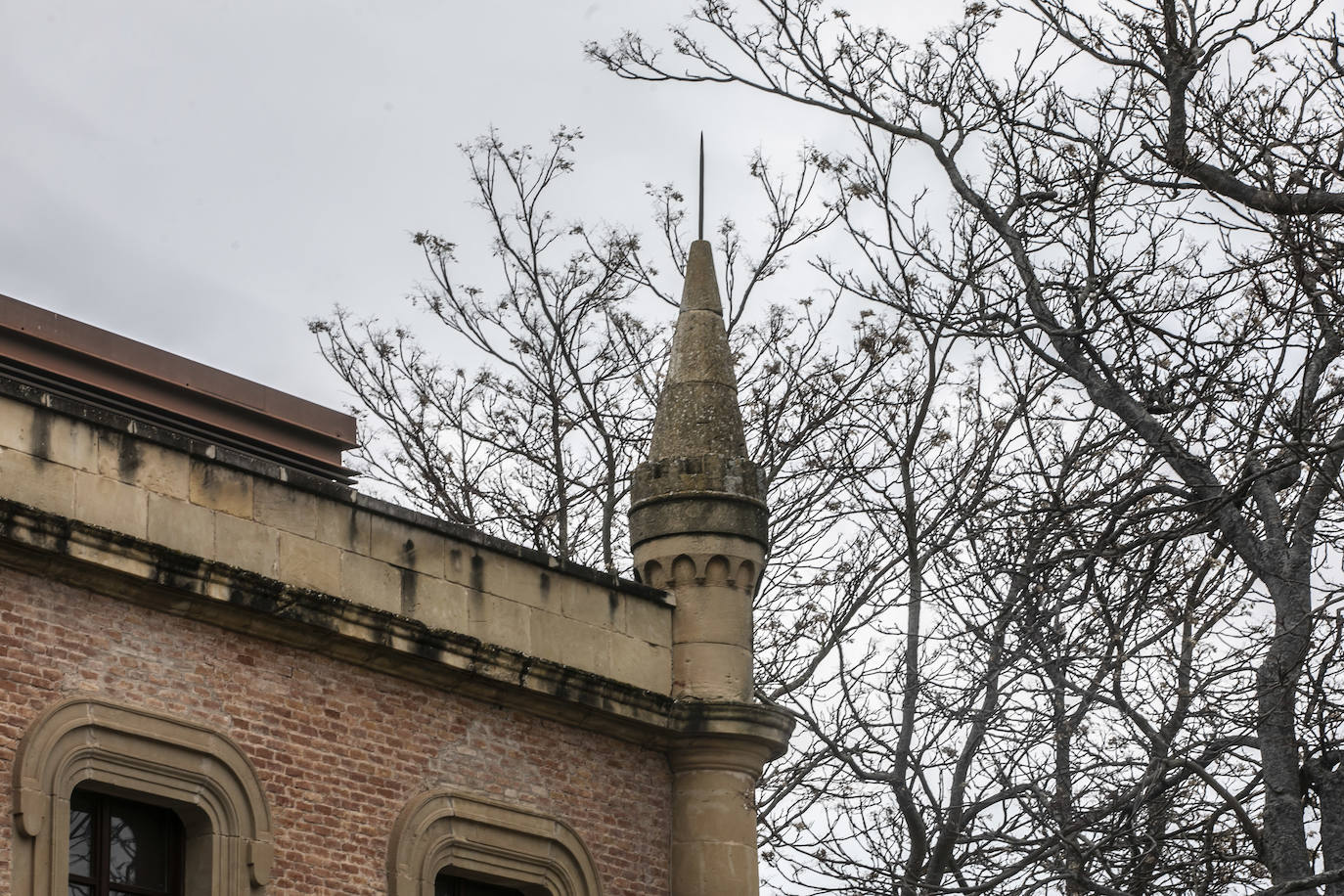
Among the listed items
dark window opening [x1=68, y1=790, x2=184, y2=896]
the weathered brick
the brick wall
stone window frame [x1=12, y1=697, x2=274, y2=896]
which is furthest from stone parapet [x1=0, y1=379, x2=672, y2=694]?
dark window opening [x1=68, y1=790, x2=184, y2=896]

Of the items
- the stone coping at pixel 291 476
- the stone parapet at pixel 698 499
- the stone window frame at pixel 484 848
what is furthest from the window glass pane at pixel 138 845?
the stone parapet at pixel 698 499

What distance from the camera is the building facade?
37.0 feet

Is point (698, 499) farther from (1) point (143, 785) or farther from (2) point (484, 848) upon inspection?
(1) point (143, 785)

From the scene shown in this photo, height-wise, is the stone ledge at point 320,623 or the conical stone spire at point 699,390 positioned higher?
the conical stone spire at point 699,390

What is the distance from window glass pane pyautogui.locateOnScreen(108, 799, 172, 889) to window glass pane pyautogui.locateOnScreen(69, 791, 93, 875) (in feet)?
0.47

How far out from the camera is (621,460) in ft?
74.6

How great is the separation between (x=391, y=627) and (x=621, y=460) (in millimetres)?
10077

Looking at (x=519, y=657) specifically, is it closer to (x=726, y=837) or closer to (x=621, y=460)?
(x=726, y=837)

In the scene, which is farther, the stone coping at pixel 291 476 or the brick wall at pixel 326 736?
the stone coping at pixel 291 476

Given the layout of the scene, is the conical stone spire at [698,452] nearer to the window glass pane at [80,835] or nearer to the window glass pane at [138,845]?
the window glass pane at [138,845]

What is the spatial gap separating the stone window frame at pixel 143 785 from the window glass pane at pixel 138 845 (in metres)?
0.14

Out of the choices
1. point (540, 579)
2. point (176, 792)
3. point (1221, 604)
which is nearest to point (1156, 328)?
point (1221, 604)

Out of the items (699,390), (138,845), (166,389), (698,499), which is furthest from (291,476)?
(699,390)

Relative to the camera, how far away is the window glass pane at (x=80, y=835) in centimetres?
1121
